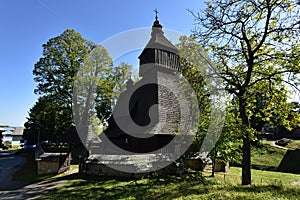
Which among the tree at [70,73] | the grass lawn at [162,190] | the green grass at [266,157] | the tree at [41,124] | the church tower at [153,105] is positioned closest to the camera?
the grass lawn at [162,190]

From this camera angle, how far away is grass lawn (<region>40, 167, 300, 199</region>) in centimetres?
742

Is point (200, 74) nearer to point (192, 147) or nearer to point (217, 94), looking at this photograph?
point (217, 94)

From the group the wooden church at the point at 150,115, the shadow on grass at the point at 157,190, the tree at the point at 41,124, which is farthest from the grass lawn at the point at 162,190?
the tree at the point at 41,124

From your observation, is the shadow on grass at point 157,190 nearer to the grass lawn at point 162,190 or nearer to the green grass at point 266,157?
the grass lawn at point 162,190

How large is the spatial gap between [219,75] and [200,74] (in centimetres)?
99

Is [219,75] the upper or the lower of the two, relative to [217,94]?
upper

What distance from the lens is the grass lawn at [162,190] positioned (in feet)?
24.3

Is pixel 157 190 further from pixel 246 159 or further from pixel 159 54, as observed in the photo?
pixel 159 54

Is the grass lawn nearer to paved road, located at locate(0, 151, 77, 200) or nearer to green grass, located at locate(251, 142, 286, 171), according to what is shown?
paved road, located at locate(0, 151, 77, 200)

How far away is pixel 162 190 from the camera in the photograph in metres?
9.55

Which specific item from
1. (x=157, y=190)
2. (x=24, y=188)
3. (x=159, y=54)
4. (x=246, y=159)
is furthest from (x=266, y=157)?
(x=24, y=188)

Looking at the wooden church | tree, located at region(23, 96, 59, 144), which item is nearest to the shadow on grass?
the wooden church

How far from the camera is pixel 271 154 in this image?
2425 cm

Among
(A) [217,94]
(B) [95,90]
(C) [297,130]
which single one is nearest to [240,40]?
(A) [217,94]
